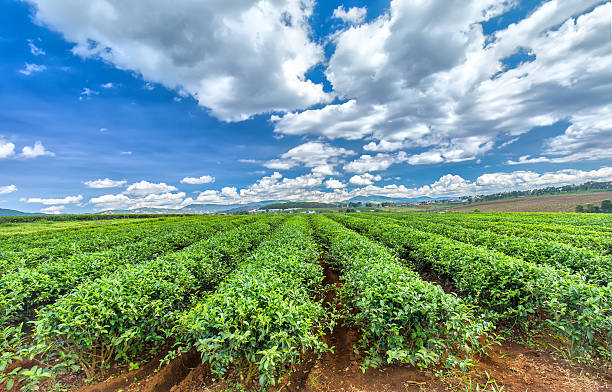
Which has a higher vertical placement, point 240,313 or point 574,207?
point 240,313

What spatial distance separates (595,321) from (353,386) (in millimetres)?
4243

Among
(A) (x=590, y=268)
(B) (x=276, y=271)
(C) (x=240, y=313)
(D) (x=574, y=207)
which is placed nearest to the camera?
(C) (x=240, y=313)

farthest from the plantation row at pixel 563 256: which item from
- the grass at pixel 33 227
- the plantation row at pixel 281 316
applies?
the grass at pixel 33 227

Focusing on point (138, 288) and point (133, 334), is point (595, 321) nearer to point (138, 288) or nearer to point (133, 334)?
point (133, 334)

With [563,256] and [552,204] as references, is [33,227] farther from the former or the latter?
[552,204]

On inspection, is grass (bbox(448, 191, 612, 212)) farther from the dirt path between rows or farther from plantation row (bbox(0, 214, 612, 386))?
the dirt path between rows

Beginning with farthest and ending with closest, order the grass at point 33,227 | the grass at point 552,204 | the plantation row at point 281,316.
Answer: the grass at point 552,204 → the grass at point 33,227 → the plantation row at point 281,316

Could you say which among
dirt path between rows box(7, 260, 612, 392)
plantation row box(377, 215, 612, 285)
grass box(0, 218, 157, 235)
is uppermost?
grass box(0, 218, 157, 235)

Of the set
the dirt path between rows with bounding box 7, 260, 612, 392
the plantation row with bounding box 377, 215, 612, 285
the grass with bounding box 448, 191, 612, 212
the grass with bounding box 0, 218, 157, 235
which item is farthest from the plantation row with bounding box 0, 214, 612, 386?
the grass with bounding box 448, 191, 612, 212

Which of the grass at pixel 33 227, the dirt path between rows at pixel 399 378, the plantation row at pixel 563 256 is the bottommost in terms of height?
the dirt path between rows at pixel 399 378

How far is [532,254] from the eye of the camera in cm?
805

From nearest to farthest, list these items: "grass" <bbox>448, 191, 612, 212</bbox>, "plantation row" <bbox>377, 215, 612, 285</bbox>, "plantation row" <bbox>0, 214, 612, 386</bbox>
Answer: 1. "plantation row" <bbox>0, 214, 612, 386</bbox>
2. "plantation row" <bbox>377, 215, 612, 285</bbox>
3. "grass" <bbox>448, 191, 612, 212</bbox>

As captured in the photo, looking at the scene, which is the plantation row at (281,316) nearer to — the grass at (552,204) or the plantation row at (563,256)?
the plantation row at (563,256)

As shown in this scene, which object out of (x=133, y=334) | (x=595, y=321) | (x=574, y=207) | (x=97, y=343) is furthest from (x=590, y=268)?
(x=574, y=207)
